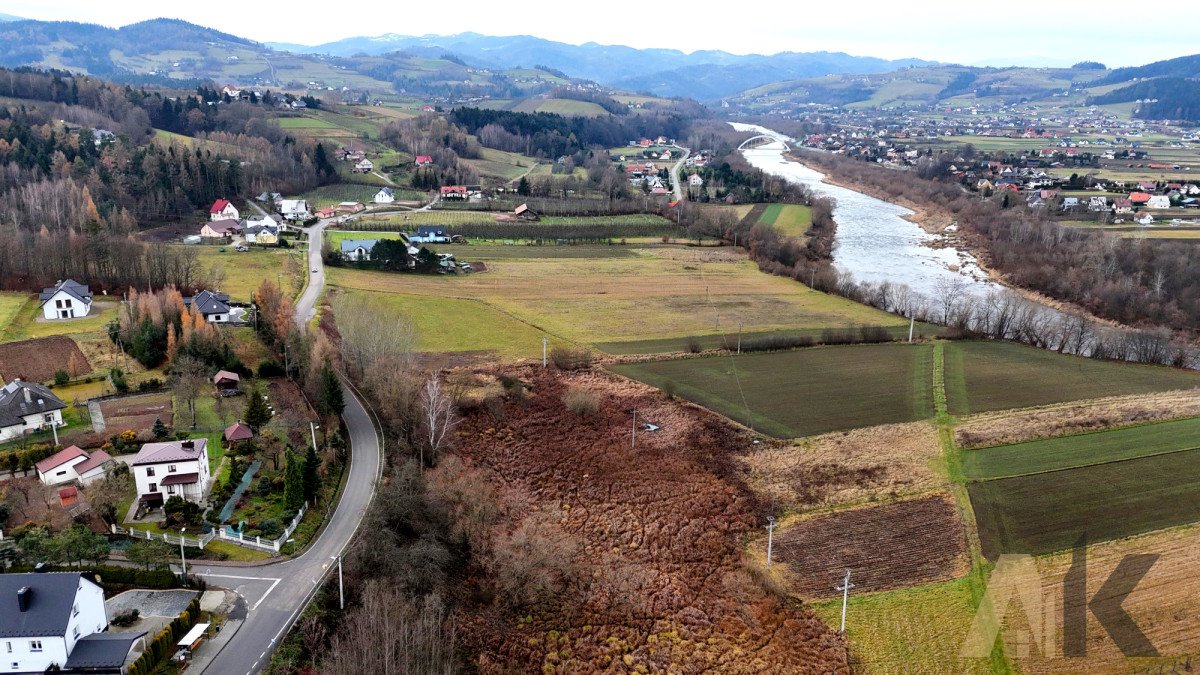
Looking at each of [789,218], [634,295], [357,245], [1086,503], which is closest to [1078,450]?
[1086,503]

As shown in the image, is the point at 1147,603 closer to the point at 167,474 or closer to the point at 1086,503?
the point at 1086,503

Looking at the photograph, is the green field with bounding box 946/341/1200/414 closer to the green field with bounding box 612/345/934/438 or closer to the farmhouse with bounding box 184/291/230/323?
the green field with bounding box 612/345/934/438

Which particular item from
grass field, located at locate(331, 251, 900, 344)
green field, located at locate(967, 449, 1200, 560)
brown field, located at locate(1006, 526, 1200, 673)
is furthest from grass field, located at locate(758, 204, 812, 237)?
brown field, located at locate(1006, 526, 1200, 673)

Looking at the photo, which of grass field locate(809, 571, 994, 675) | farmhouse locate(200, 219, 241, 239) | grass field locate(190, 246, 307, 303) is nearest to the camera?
grass field locate(809, 571, 994, 675)

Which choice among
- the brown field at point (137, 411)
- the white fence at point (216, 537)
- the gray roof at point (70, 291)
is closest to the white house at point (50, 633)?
the white fence at point (216, 537)

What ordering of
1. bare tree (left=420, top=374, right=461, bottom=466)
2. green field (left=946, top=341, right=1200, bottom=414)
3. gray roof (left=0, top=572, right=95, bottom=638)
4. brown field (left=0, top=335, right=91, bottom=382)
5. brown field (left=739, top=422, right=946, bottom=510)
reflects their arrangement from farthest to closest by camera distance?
green field (left=946, top=341, right=1200, bottom=414) < brown field (left=0, top=335, right=91, bottom=382) < bare tree (left=420, top=374, right=461, bottom=466) < brown field (left=739, top=422, right=946, bottom=510) < gray roof (left=0, top=572, right=95, bottom=638)

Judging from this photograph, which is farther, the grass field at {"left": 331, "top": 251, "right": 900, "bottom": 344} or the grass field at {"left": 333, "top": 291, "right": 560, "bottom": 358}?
the grass field at {"left": 331, "top": 251, "right": 900, "bottom": 344}
